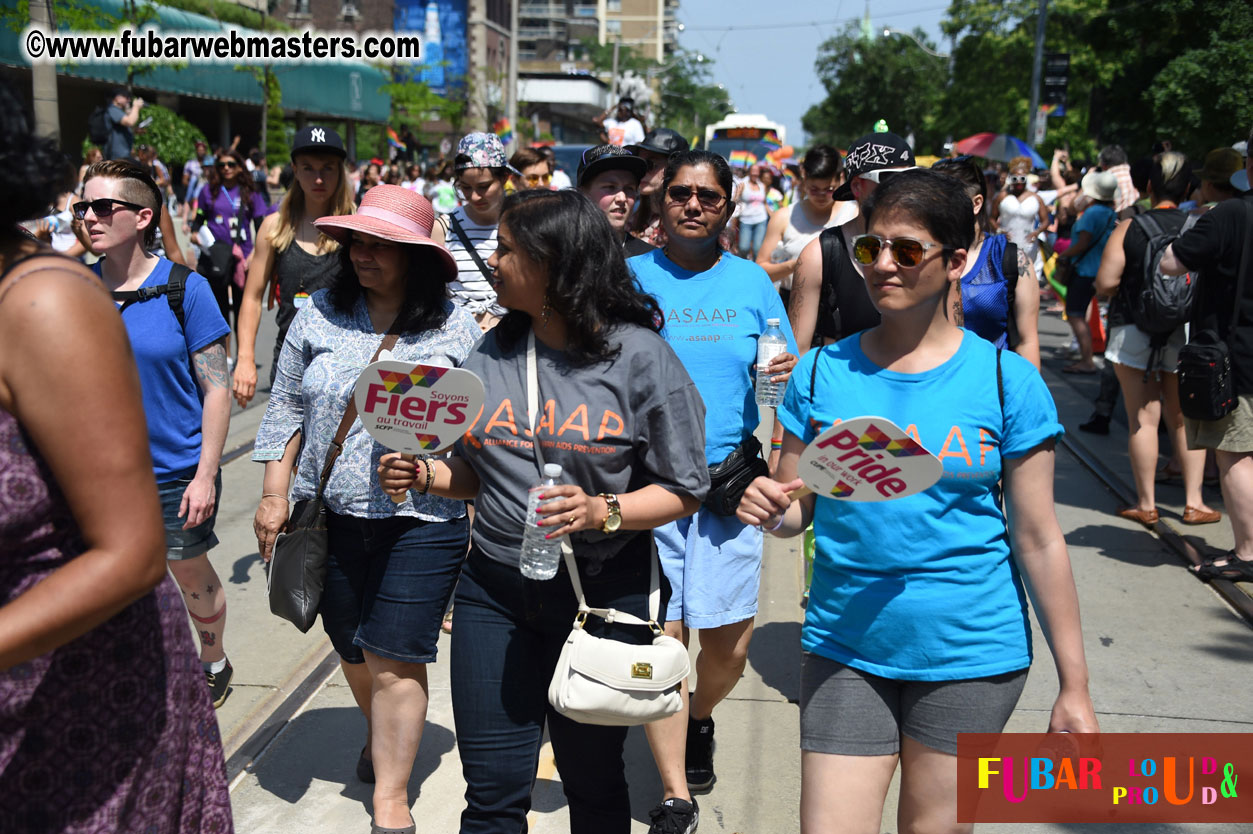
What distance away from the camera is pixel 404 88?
1576 inches

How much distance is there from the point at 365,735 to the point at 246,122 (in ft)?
137

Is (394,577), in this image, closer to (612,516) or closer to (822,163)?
(612,516)

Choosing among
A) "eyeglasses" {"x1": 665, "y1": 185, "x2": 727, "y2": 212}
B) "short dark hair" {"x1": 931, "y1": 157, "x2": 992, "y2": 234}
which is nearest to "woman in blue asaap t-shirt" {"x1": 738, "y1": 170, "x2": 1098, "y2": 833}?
"eyeglasses" {"x1": 665, "y1": 185, "x2": 727, "y2": 212}

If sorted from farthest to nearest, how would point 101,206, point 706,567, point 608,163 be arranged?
point 608,163, point 101,206, point 706,567

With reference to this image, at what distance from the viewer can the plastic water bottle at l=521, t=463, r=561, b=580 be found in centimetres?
263

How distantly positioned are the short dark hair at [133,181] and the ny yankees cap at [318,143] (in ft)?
3.29

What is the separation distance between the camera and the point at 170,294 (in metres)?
4.11

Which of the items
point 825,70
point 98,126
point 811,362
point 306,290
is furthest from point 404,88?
point 811,362

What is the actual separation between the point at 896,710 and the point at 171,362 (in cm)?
285

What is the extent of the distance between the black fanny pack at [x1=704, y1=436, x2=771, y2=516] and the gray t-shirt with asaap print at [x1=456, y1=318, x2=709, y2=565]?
0.76 m

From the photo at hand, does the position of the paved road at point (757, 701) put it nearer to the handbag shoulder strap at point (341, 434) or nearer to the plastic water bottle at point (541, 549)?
the handbag shoulder strap at point (341, 434)

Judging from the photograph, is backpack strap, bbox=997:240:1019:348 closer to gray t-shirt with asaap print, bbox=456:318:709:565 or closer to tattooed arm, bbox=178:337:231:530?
gray t-shirt with asaap print, bbox=456:318:709:565

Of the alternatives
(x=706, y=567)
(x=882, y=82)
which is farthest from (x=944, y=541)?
(x=882, y=82)

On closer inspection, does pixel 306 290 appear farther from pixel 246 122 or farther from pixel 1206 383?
pixel 246 122
